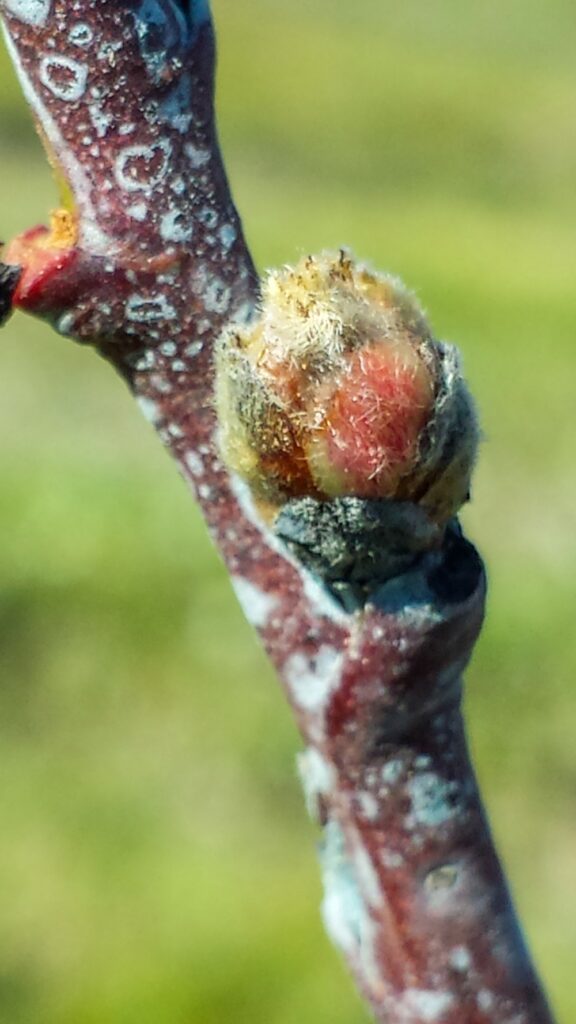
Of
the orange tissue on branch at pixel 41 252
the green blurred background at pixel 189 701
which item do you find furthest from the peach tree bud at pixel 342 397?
the green blurred background at pixel 189 701

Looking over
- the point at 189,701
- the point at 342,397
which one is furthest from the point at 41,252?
the point at 189,701

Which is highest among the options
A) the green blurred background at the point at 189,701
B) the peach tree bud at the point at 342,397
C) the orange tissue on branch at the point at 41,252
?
the green blurred background at the point at 189,701

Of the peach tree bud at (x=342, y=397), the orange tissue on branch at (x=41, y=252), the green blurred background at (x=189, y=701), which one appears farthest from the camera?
the green blurred background at (x=189, y=701)

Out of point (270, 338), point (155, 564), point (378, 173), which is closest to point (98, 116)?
point (270, 338)

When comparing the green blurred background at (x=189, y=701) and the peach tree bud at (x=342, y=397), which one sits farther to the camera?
the green blurred background at (x=189, y=701)

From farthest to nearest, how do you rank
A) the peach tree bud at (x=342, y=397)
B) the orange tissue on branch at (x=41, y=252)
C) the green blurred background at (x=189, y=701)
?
the green blurred background at (x=189, y=701) < the orange tissue on branch at (x=41, y=252) < the peach tree bud at (x=342, y=397)

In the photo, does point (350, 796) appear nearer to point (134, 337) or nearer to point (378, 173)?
point (134, 337)

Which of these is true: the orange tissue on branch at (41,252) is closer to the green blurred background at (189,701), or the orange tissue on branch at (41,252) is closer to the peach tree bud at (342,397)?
the peach tree bud at (342,397)
